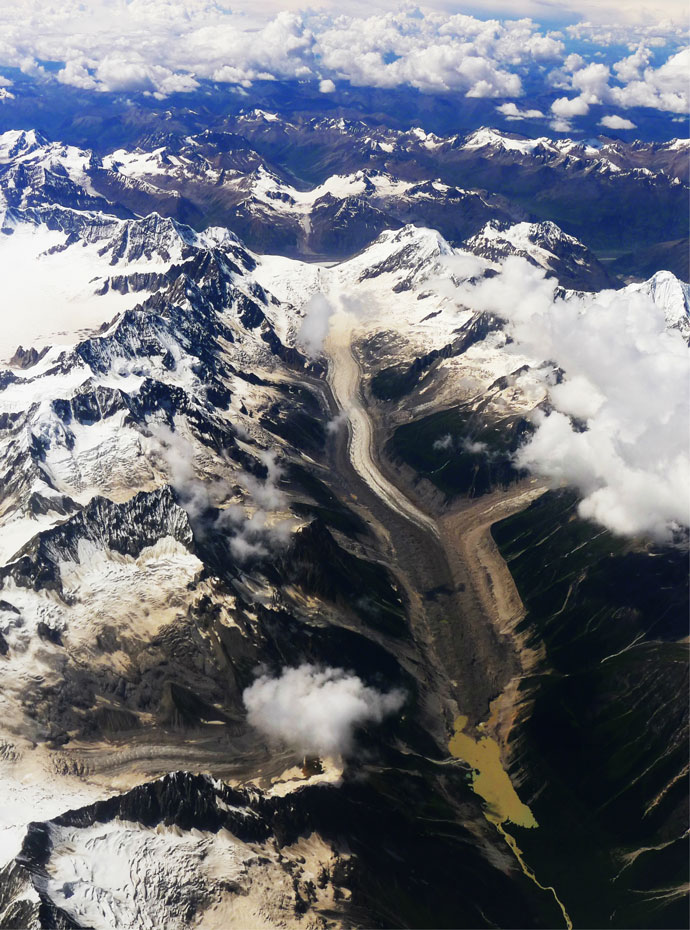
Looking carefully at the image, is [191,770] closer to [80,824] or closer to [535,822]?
[80,824]

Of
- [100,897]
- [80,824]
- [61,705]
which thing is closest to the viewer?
[100,897]

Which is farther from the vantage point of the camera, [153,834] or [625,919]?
[625,919]

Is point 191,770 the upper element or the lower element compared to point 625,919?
upper

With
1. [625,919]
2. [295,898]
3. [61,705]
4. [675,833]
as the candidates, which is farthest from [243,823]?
[675,833]

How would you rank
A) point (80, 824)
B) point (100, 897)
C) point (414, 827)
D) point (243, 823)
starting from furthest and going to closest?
point (414, 827)
point (243, 823)
point (80, 824)
point (100, 897)

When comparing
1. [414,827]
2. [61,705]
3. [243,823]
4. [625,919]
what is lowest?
[625,919]

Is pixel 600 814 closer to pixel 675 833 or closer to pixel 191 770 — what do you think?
pixel 675 833

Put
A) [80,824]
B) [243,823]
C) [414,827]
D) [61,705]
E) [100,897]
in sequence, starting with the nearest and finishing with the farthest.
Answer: [100,897] → [80,824] → [243,823] → [414,827] → [61,705]

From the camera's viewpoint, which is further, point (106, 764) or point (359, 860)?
point (106, 764)

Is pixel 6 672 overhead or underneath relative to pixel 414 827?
overhead

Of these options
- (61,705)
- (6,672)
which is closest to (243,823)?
(61,705)
